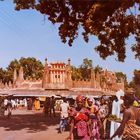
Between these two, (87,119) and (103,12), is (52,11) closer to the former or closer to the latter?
(103,12)

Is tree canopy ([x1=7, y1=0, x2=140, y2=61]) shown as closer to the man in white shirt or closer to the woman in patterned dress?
the man in white shirt

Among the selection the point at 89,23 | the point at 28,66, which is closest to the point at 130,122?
the point at 89,23

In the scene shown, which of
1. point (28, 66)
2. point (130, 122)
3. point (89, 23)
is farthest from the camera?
point (28, 66)

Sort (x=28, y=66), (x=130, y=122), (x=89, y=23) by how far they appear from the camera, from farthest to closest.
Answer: (x=28, y=66)
(x=89, y=23)
(x=130, y=122)

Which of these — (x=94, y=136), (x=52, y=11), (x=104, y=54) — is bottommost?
(x=94, y=136)

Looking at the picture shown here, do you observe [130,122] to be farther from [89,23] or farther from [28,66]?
[28,66]

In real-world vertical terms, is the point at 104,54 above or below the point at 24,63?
below

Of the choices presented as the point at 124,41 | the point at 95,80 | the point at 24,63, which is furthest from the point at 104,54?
the point at 24,63

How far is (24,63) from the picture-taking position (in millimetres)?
101125

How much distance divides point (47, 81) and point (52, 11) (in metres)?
45.8

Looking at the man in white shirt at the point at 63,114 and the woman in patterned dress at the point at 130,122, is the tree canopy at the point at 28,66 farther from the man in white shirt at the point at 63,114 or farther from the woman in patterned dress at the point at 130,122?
the woman in patterned dress at the point at 130,122

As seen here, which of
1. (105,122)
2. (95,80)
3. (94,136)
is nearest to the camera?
(94,136)

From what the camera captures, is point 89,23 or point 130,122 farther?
point 89,23

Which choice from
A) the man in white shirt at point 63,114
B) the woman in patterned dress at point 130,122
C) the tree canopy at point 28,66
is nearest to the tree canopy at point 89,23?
the man in white shirt at point 63,114
